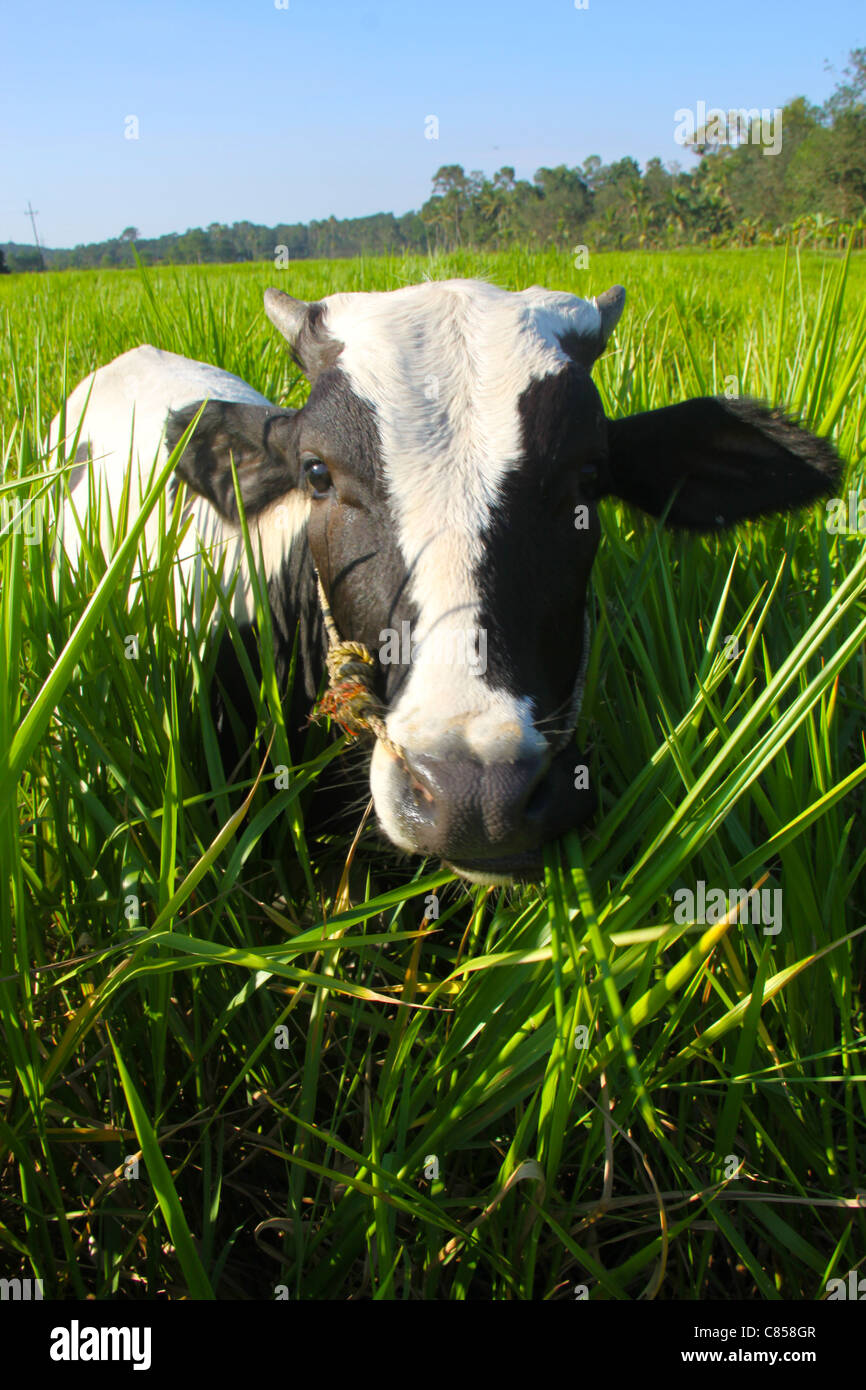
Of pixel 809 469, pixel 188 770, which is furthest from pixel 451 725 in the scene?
pixel 809 469

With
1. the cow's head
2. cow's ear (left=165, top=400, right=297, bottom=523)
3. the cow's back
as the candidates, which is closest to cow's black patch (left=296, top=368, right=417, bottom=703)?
A: the cow's head

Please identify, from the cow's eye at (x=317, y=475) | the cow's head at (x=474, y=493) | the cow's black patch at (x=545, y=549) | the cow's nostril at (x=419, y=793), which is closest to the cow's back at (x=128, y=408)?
the cow's head at (x=474, y=493)

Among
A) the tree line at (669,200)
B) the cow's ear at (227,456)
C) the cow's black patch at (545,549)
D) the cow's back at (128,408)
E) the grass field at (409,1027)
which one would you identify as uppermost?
the tree line at (669,200)

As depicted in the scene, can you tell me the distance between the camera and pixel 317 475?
183 cm

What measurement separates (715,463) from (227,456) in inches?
51.1

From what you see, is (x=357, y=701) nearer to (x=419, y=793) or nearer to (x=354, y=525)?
(x=419, y=793)

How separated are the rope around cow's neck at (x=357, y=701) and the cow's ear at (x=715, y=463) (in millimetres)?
887

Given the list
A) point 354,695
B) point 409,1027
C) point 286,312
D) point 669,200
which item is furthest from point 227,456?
point 669,200

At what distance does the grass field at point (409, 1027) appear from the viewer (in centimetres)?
118

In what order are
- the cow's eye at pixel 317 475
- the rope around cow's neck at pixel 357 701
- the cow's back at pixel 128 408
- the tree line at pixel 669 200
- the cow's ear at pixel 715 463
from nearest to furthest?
the rope around cow's neck at pixel 357 701, the cow's eye at pixel 317 475, the cow's ear at pixel 715 463, the cow's back at pixel 128 408, the tree line at pixel 669 200

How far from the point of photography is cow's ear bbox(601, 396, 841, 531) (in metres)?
2.17

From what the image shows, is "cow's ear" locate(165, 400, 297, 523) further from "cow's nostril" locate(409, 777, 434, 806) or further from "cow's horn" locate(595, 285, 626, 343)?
"cow's nostril" locate(409, 777, 434, 806)

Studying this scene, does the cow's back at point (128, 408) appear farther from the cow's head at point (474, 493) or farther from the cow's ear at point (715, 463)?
the cow's ear at point (715, 463)
